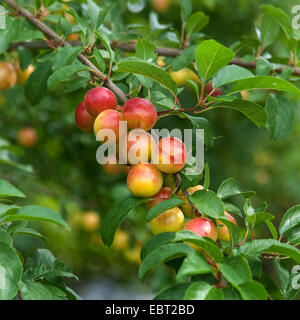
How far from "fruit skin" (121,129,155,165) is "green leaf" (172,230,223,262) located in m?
0.22

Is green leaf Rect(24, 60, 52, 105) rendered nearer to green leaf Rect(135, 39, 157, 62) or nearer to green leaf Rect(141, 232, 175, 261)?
green leaf Rect(135, 39, 157, 62)

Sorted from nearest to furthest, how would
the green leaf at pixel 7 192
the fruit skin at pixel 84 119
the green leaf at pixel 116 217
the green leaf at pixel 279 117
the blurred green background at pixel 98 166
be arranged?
the green leaf at pixel 7 192, the green leaf at pixel 116 217, the fruit skin at pixel 84 119, the green leaf at pixel 279 117, the blurred green background at pixel 98 166

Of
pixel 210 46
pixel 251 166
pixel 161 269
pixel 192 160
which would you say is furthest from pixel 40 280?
pixel 251 166

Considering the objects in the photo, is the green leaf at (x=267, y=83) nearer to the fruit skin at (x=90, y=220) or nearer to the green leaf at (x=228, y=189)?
the green leaf at (x=228, y=189)

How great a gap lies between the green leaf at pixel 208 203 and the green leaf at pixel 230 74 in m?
0.23

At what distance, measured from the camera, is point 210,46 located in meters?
0.83

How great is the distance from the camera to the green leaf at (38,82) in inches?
51.9

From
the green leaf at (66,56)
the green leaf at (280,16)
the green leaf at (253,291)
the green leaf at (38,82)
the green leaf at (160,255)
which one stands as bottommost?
the green leaf at (253,291)

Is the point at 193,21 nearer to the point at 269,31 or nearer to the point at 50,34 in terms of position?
the point at 269,31

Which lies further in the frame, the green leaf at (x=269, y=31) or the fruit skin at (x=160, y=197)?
the green leaf at (x=269, y=31)

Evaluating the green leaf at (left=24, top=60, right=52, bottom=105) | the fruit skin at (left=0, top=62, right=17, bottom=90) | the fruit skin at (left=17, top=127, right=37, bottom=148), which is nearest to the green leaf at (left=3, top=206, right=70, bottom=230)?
the green leaf at (left=24, top=60, right=52, bottom=105)

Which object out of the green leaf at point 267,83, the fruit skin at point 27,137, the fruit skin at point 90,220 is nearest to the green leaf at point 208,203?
the green leaf at point 267,83
